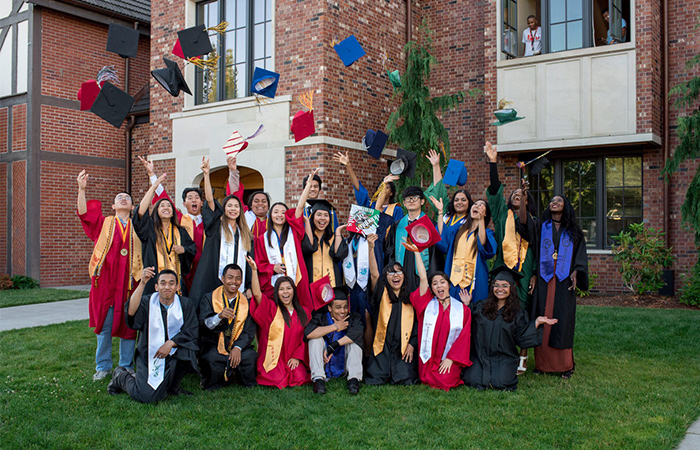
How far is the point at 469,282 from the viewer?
19.6 feet

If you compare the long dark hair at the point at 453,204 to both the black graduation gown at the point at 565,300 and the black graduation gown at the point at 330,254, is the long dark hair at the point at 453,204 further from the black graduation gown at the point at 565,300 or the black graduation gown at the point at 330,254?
the black graduation gown at the point at 330,254

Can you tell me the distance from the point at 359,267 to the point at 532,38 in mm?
6948

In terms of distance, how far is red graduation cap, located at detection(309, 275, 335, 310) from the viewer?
582 cm

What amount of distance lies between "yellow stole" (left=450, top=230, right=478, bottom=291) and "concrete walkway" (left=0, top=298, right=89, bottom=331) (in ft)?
20.6

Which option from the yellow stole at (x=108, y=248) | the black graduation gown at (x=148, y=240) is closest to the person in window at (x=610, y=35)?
the black graduation gown at (x=148, y=240)

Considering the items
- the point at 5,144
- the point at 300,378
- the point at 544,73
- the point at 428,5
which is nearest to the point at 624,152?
the point at 544,73

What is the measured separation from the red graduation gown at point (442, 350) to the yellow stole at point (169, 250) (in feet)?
7.35

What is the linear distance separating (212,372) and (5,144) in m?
11.5

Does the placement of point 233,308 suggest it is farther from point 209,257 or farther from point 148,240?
point 148,240

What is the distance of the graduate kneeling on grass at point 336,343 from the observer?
219 inches

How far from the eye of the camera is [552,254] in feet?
19.7

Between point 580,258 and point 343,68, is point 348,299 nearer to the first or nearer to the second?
point 580,258

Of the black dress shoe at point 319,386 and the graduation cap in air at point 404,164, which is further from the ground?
the graduation cap in air at point 404,164

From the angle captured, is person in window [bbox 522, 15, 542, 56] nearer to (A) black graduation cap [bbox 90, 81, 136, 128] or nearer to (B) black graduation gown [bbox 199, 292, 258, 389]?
(A) black graduation cap [bbox 90, 81, 136, 128]
